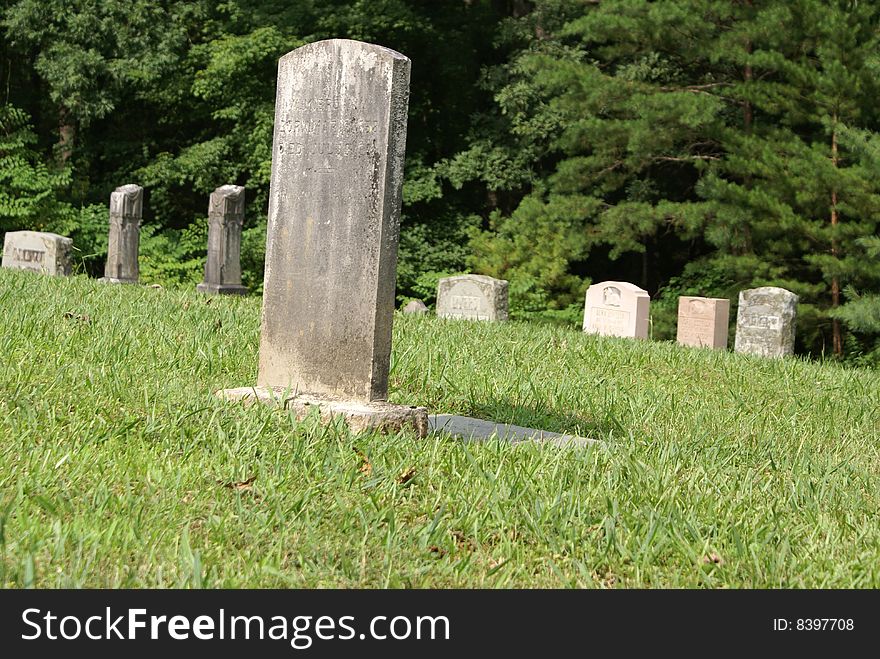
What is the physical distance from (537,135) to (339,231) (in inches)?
648

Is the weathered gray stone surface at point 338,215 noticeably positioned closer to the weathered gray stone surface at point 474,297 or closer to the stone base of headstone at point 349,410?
the stone base of headstone at point 349,410

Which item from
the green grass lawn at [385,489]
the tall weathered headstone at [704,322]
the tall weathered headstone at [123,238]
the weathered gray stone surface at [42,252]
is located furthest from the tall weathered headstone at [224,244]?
the green grass lawn at [385,489]

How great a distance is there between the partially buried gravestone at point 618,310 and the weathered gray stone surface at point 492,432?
355 inches

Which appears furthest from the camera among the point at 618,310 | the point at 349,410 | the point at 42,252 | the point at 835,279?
the point at 835,279

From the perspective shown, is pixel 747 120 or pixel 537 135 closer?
pixel 747 120

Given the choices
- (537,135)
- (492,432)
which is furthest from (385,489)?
(537,135)

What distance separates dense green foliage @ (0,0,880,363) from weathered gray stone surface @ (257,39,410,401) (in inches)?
454

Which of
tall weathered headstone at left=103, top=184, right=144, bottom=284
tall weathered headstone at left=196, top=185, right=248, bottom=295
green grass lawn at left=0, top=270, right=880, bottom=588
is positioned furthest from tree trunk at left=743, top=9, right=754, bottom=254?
green grass lawn at left=0, top=270, right=880, bottom=588

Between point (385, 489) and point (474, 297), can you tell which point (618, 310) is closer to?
point (474, 297)

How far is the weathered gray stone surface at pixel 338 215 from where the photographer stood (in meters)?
4.75

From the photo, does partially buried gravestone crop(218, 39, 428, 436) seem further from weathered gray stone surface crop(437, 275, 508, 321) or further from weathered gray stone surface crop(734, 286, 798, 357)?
weathered gray stone surface crop(734, 286, 798, 357)

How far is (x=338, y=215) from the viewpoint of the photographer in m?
4.82

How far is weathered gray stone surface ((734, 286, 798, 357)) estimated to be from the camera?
13883 millimetres

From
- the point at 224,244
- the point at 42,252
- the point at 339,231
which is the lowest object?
the point at 339,231
